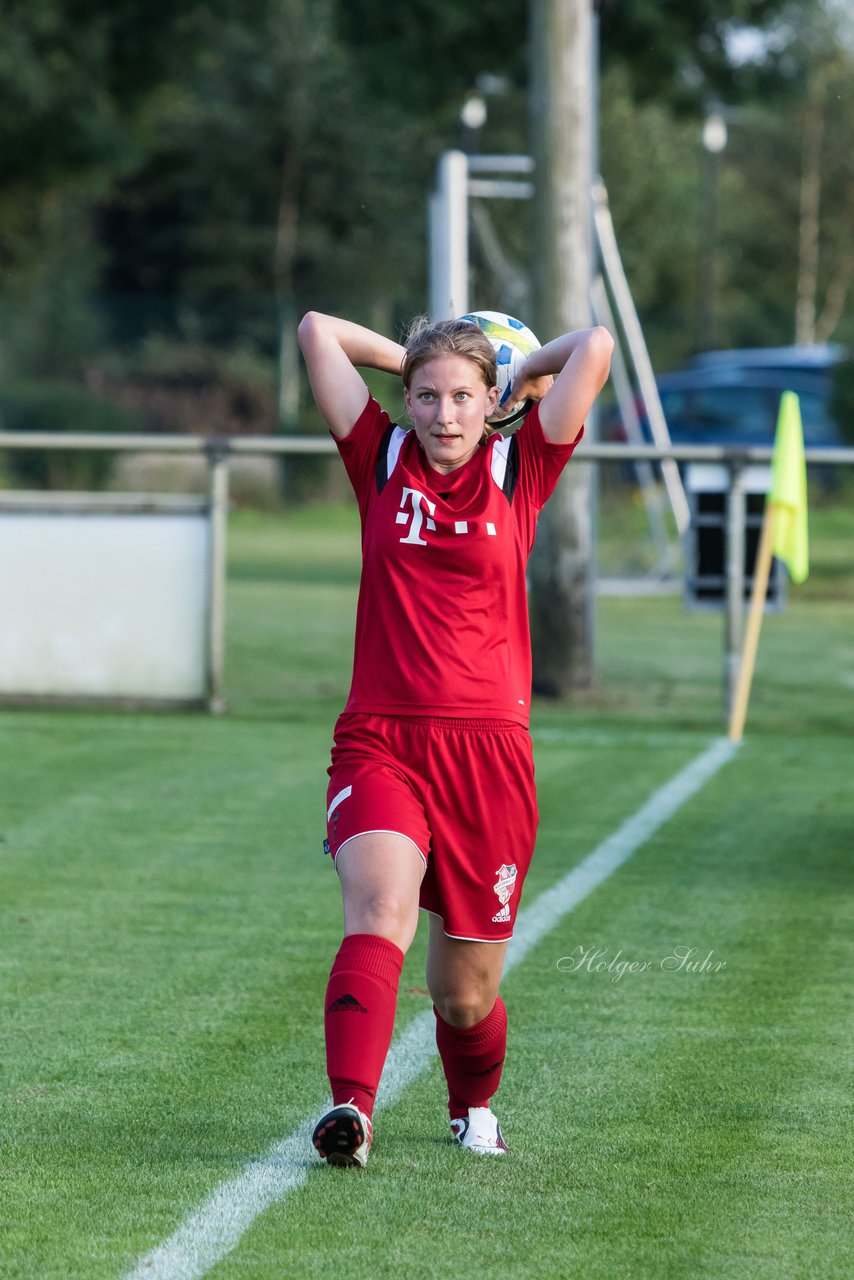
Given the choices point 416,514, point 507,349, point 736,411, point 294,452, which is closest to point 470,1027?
point 416,514

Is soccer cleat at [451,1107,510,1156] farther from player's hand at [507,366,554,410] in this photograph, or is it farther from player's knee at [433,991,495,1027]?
player's hand at [507,366,554,410]

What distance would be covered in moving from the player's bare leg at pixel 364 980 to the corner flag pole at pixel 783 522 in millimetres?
6875

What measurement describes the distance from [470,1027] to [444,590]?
93cm

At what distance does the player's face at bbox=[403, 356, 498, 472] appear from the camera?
404 cm

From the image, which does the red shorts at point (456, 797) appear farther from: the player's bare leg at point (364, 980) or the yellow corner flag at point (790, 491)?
the yellow corner flag at point (790, 491)

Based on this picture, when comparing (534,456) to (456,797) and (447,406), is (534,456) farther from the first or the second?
(456,797)

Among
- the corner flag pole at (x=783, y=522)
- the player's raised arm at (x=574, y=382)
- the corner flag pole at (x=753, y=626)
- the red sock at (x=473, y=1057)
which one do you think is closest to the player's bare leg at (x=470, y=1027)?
the red sock at (x=473, y=1057)

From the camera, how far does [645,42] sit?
26.7m

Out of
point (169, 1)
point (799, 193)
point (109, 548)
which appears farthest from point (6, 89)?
point (799, 193)

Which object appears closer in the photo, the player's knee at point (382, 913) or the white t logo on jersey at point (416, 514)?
the player's knee at point (382, 913)

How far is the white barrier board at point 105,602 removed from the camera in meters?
11.5

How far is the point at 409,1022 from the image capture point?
536 cm

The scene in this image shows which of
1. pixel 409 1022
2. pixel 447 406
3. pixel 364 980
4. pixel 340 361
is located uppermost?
pixel 340 361

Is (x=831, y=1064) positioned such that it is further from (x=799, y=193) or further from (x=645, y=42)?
(x=799, y=193)
